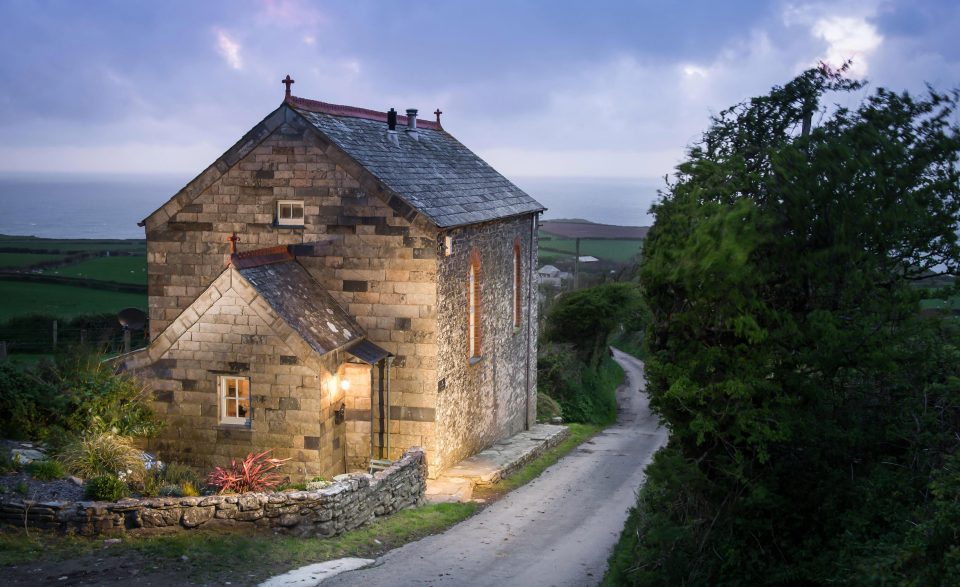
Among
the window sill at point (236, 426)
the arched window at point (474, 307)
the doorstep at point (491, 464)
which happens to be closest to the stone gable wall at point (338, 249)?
the doorstep at point (491, 464)

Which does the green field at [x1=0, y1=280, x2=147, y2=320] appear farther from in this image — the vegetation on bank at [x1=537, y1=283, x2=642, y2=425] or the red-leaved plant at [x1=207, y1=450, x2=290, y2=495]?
the red-leaved plant at [x1=207, y1=450, x2=290, y2=495]

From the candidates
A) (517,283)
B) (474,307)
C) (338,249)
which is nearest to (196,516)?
(338,249)

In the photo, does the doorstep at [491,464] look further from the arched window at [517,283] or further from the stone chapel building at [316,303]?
the arched window at [517,283]

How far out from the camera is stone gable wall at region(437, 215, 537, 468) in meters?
19.1

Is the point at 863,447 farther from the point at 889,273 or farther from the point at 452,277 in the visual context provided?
the point at 452,277

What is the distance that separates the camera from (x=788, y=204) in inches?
436

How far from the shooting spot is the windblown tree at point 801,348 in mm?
10453

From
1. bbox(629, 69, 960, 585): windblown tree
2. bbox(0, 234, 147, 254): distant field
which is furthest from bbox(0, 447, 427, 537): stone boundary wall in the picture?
bbox(0, 234, 147, 254): distant field

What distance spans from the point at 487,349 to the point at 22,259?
1551 inches

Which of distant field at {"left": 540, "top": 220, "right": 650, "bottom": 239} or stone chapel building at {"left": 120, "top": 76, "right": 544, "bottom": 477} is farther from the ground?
distant field at {"left": 540, "top": 220, "right": 650, "bottom": 239}

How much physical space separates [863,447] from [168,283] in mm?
14045

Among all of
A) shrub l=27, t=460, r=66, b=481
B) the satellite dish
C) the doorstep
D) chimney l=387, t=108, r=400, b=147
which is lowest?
the doorstep

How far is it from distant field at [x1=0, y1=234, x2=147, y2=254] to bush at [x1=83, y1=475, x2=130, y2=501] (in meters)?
49.2

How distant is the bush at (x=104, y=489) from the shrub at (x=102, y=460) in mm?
711
